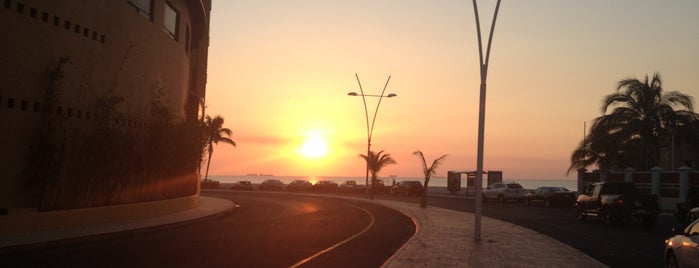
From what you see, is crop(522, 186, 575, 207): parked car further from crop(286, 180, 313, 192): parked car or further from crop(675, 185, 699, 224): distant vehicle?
crop(286, 180, 313, 192): parked car

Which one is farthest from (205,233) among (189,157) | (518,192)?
(518,192)

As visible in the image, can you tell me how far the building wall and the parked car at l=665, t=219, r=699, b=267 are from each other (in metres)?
16.2

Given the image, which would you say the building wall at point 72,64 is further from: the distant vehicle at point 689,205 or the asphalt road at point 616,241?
the distant vehicle at point 689,205

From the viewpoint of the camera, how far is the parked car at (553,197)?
43281mm

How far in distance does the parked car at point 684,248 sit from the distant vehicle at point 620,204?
14891 mm

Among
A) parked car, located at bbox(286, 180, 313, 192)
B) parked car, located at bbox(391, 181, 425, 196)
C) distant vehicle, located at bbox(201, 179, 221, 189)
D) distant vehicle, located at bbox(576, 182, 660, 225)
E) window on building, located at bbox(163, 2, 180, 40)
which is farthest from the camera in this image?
parked car, located at bbox(286, 180, 313, 192)

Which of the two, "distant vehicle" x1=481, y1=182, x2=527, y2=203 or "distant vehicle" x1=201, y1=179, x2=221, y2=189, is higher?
"distant vehicle" x1=481, y1=182, x2=527, y2=203

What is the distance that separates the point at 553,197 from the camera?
4338 cm

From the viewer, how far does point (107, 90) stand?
21734mm

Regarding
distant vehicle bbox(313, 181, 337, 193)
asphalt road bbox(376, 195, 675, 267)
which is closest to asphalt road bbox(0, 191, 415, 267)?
asphalt road bbox(376, 195, 675, 267)

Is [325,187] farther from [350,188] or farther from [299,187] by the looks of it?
[350,188]

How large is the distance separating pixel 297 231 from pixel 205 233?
2.94 m

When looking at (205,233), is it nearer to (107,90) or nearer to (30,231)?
(30,231)

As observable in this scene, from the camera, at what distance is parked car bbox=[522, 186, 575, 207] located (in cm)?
4328
